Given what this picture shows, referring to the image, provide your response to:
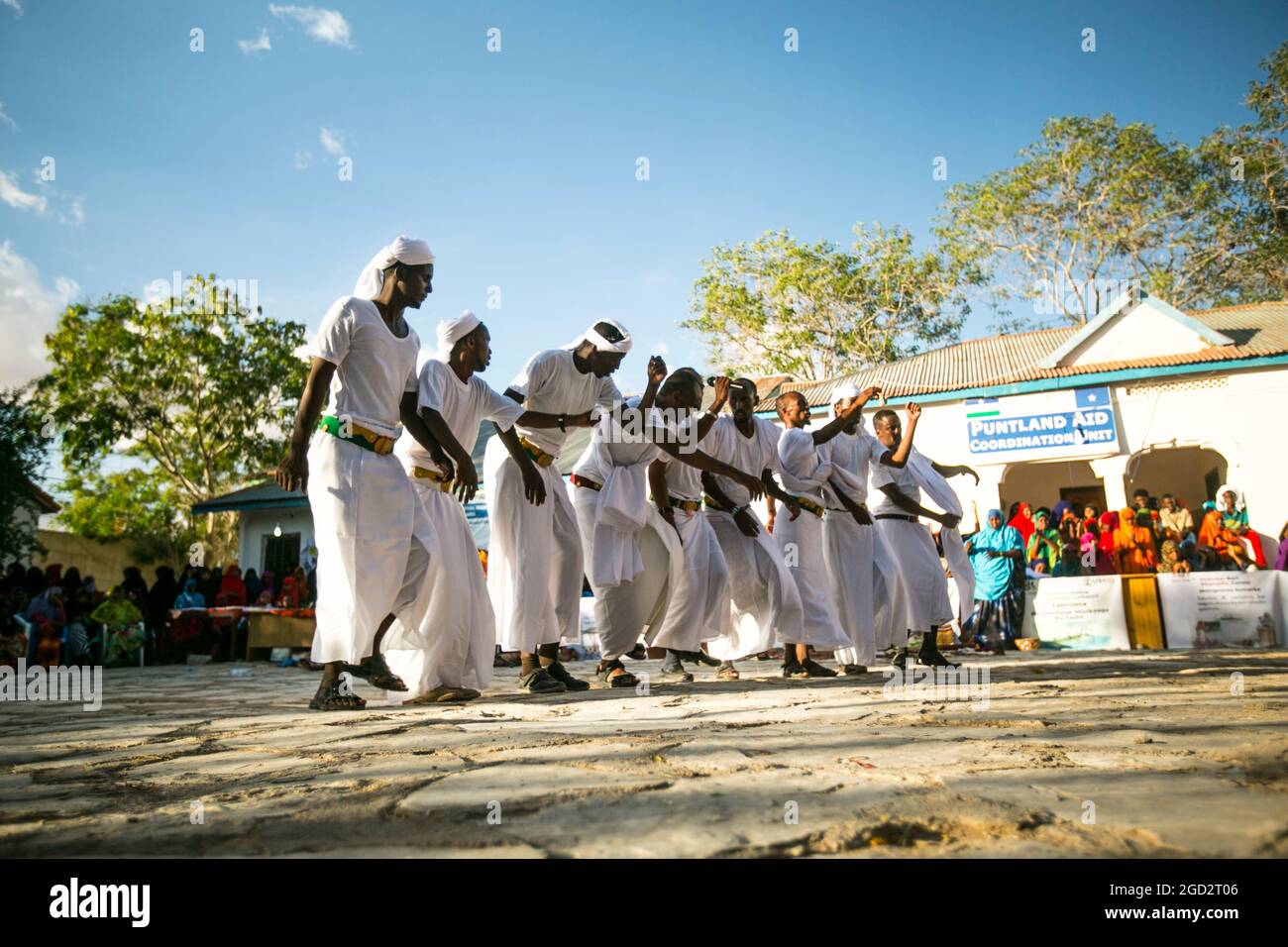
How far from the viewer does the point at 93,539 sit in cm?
3859

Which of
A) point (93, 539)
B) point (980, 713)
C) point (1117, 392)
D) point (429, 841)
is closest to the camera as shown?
point (429, 841)

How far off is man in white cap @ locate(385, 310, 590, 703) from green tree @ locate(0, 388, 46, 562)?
1474 cm

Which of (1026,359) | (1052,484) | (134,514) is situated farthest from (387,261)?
(134,514)

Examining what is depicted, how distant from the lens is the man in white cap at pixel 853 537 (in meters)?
6.82

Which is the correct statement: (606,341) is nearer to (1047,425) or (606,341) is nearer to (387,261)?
(387,261)

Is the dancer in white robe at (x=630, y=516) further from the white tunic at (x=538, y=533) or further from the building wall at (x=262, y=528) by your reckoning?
the building wall at (x=262, y=528)

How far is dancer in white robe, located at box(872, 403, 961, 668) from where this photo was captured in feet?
22.2

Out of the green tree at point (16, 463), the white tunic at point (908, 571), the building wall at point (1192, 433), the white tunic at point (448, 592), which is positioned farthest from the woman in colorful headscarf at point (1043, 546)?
the green tree at point (16, 463)

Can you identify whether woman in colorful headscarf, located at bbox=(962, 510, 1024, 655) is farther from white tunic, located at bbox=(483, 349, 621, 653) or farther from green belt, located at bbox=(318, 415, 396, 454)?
green belt, located at bbox=(318, 415, 396, 454)

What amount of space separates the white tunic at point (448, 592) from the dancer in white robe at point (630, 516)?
1048 mm

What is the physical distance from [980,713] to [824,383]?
21.1m

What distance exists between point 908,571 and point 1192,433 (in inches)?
556

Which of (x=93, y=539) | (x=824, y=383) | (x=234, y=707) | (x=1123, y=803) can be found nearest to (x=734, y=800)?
(x=1123, y=803)
